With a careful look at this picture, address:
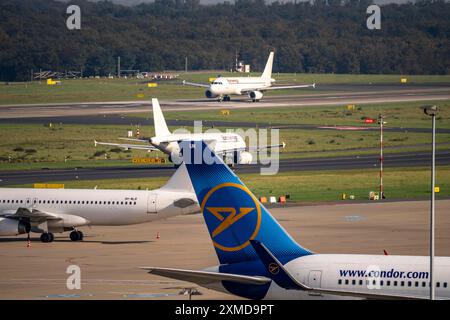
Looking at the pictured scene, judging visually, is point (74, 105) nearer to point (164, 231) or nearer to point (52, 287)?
point (164, 231)

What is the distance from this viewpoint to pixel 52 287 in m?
47.8

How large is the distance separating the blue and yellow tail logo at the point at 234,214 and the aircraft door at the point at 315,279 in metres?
2.21

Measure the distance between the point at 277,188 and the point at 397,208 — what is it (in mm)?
14148

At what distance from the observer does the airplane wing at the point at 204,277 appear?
29.7 meters

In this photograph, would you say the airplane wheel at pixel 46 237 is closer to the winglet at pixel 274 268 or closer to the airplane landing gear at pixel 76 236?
the airplane landing gear at pixel 76 236

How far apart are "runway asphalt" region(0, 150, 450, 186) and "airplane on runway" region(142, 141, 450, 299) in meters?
61.8

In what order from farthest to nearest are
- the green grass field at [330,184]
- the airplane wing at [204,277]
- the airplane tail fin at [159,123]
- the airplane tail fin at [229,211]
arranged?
the airplane tail fin at [159,123]
the green grass field at [330,184]
the airplane tail fin at [229,211]
the airplane wing at [204,277]

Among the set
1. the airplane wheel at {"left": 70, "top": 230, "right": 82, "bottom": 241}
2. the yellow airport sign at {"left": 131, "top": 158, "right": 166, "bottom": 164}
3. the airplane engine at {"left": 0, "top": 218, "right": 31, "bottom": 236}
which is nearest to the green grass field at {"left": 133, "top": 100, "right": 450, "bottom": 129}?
the yellow airport sign at {"left": 131, "top": 158, "right": 166, "bottom": 164}

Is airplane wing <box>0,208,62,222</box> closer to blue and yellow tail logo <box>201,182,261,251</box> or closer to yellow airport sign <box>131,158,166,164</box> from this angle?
blue and yellow tail logo <box>201,182,261,251</box>

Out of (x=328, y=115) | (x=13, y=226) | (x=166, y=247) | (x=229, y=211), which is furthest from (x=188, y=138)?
(x=229, y=211)

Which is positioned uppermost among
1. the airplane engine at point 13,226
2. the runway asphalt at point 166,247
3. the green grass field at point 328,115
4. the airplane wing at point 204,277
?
the green grass field at point 328,115

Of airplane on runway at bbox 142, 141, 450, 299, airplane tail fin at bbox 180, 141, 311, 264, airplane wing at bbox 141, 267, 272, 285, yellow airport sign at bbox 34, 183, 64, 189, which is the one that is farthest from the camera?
yellow airport sign at bbox 34, 183, 64, 189

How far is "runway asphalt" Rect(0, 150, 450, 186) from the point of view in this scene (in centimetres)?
9800

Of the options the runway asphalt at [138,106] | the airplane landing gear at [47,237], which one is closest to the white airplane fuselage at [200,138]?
the airplane landing gear at [47,237]
